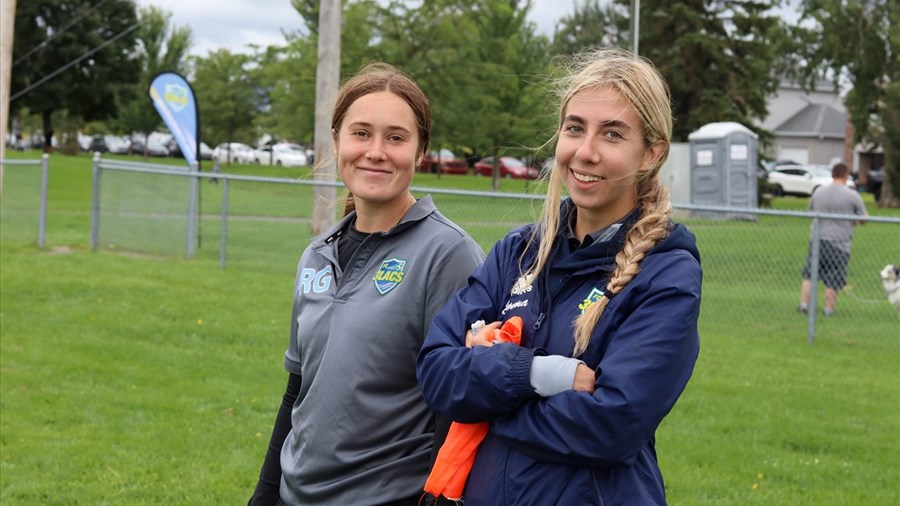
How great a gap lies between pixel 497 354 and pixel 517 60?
35.4 m

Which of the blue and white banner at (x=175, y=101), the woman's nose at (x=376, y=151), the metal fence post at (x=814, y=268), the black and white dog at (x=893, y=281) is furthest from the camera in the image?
the blue and white banner at (x=175, y=101)

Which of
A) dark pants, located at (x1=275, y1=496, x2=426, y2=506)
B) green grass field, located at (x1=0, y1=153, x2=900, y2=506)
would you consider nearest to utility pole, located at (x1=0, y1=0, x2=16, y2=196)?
green grass field, located at (x1=0, y1=153, x2=900, y2=506)

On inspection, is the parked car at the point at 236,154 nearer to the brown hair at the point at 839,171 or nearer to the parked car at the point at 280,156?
the parked car at the point at 280,156

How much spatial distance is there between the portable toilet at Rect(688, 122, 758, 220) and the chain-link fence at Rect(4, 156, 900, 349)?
6.15 meters

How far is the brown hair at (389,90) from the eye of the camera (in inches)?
110

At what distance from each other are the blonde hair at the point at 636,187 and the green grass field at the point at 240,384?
11.3ft

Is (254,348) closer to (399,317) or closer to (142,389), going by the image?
(142,389)

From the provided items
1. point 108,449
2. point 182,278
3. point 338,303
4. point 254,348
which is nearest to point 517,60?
point 182,278

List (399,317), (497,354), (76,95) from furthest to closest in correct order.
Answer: (76,95)
(399,317)
(497,354)

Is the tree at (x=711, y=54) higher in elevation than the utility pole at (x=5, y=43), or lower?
higher

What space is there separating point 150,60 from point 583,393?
6356cm

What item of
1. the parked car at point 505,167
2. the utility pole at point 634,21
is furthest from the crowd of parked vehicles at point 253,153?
the utility pole at point 634,21

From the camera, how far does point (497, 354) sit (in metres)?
2.25

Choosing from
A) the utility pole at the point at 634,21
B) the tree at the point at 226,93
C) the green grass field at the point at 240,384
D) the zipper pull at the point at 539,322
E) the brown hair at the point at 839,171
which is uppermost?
the tree at the point at 226,93
